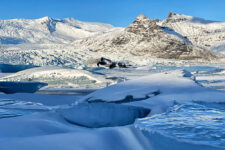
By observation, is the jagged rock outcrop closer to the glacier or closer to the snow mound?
the glacier

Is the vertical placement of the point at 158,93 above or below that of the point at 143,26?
below

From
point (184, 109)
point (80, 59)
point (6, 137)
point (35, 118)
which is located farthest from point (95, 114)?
point (80, 59)

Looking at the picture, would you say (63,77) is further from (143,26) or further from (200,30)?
(200,30)

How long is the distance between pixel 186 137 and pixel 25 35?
16905 millimetres

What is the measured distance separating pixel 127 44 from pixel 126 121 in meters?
8.88

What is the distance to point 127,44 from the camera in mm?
9984

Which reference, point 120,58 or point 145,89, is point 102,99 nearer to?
point 145,89

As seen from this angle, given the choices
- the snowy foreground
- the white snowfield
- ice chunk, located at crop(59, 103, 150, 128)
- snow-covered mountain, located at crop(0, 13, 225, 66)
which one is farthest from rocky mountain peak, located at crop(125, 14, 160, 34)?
ice chunk, located at crop(59, 103, 150, 128)

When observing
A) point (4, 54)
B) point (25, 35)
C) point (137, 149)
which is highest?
point (25, 35)

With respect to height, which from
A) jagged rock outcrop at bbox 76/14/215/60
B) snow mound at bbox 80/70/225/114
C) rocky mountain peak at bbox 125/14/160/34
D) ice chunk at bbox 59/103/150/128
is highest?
rocky mountain peak at bbox 125/14/160/34

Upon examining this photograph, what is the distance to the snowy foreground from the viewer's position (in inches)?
31.2

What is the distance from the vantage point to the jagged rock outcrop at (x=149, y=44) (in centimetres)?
952

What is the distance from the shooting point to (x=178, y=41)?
977 centimetres

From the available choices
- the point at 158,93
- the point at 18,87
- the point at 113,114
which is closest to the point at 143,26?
the point at 18,87
